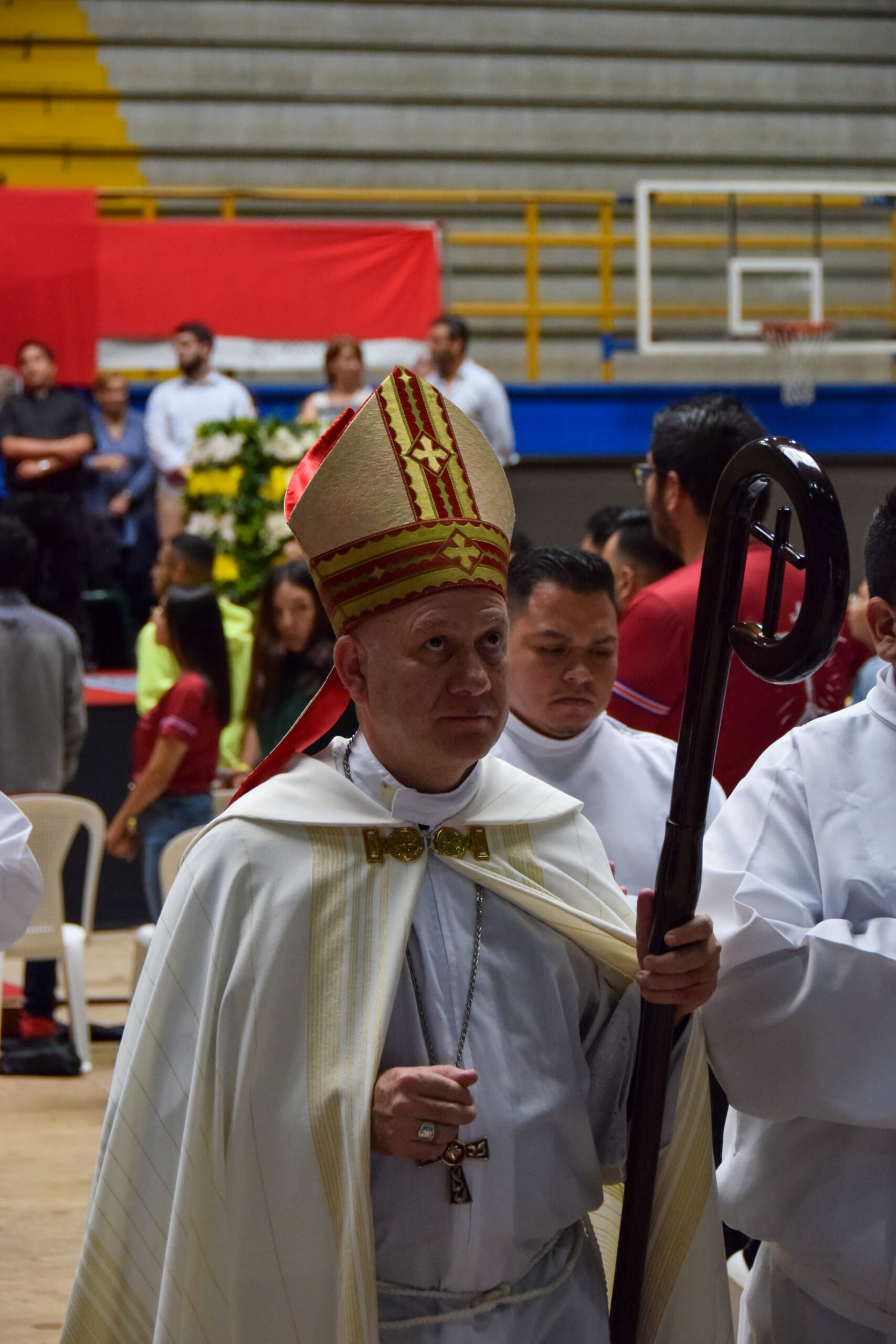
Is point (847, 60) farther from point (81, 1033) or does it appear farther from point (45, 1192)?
point (45, 1192)

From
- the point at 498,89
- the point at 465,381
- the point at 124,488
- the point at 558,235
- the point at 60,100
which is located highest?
the point at 498,89

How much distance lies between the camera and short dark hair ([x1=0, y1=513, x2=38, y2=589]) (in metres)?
5.00

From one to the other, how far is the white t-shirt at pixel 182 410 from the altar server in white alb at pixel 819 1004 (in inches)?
273

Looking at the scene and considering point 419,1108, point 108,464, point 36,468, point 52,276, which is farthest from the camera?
point 52,276

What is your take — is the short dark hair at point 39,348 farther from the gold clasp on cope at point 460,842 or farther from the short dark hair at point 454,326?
the gold clasp on cope at point 460,842

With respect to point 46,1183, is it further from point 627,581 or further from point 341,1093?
point 341,1093

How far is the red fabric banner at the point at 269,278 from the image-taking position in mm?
9188

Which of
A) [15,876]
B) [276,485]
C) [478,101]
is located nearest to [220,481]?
[276,485]

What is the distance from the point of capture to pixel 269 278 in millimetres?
9391

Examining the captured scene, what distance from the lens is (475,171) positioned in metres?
11.5

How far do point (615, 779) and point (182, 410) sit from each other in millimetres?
6495

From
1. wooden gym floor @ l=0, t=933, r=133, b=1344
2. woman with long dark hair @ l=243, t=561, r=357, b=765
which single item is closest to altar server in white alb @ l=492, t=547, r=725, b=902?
wooden gym floor @ l=0, t=933, r=133, b=1344

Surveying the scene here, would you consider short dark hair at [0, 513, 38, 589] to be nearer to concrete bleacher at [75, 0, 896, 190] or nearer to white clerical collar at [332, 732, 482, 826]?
white clerical collar at [332, 732, 482, 826]

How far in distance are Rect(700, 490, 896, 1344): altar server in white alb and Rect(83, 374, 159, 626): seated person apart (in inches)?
275
